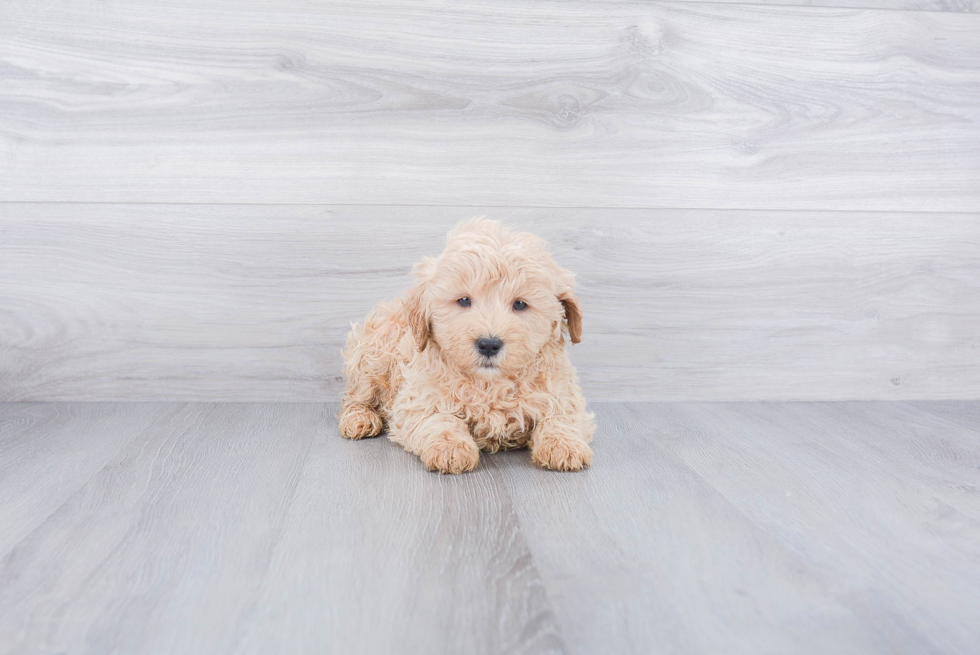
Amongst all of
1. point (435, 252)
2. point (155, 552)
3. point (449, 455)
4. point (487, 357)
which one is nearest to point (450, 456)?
point (449, 455)

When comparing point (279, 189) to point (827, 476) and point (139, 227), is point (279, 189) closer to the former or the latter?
point (139, 227)

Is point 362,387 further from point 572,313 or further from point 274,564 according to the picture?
point 274,564

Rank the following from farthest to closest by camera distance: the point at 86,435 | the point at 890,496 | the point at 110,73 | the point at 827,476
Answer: the point at 110,73 → the point at 86,435 → the point at 827,476 → the point at 890,496

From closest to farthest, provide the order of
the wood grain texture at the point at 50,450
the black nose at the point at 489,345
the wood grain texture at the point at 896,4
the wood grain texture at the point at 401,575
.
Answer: the wood grain texture at the point at 401,575, the wood grain texture at the point at 50,450, the black nose at the point at 489,345, the wood grain texture at the point at 896,4

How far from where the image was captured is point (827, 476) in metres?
1.54

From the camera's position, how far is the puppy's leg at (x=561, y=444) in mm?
1521

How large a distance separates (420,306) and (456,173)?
2.21 ft

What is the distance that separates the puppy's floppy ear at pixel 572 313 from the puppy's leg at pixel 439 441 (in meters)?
0.32

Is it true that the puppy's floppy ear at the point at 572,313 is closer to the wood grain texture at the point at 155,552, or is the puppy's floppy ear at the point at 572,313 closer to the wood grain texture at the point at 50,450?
the wood grain texture at the point at 155,552

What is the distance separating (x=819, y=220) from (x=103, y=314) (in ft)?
7.14

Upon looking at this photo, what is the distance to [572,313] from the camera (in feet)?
5.27

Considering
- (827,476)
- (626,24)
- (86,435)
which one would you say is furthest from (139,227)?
(827,476)

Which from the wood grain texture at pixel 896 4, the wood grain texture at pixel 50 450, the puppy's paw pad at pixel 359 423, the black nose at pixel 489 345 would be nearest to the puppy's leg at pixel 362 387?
the puppy's paw pad at pixel 359 423

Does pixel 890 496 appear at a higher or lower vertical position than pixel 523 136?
lower
